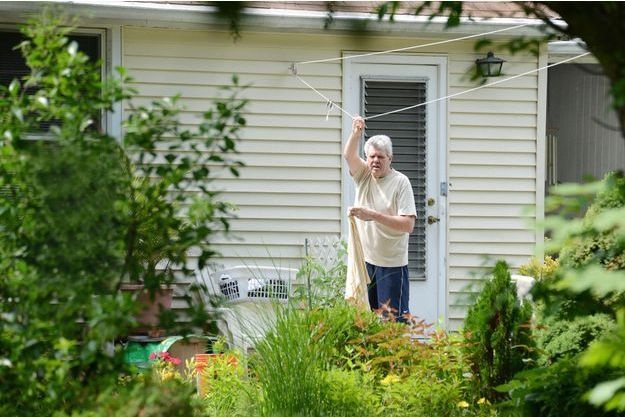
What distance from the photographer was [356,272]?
7852 mm

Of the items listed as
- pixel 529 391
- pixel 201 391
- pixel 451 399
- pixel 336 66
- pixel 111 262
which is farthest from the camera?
pixel 336 66

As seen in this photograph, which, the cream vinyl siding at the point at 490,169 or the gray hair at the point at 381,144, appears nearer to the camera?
the gray hair at the point at 381,144

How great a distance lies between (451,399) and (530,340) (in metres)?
0.55

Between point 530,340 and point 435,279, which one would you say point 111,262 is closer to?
point 530,340

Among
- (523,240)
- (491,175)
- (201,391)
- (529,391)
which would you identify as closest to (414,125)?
(491,175)

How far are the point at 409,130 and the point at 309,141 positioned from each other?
1.05 meters

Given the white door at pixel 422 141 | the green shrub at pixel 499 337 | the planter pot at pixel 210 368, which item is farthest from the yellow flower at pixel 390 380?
the white door at pixel 422 141

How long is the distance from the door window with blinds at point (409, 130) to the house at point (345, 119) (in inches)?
0.5

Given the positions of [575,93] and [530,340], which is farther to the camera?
[575,93]

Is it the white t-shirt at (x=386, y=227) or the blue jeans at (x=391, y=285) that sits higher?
the white t-shirt at (x=386, y=227)

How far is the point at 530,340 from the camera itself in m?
6.02

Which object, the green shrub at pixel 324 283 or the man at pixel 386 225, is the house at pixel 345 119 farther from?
the man at pixel 386 225

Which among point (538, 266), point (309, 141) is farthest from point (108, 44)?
point (538, 266)

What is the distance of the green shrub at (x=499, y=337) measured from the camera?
6023 millimetres
